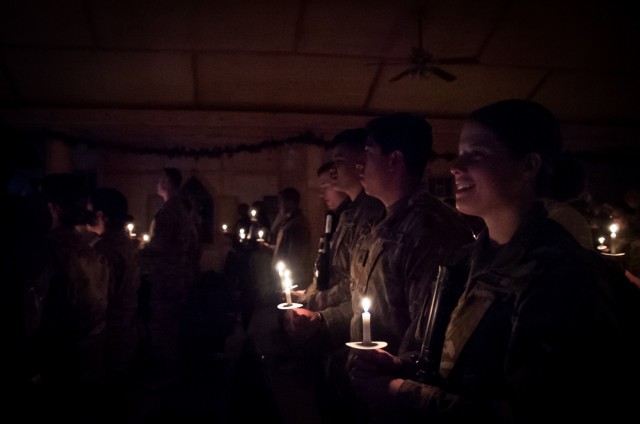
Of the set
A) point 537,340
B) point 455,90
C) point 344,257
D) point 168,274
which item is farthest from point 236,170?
point 537,340

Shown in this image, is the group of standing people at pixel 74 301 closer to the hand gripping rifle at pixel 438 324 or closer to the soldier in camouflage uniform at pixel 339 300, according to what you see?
the soldier in camouflage uniform at pixel 339 300

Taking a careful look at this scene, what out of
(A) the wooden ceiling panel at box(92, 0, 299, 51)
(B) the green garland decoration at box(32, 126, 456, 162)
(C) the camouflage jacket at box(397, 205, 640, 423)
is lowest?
(C) the camouflage jacket at box(397, 205, 640, 423)

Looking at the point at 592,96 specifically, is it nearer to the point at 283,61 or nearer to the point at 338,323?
the point at 283,61

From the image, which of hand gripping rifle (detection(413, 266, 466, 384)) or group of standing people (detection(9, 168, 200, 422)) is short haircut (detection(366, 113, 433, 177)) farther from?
group of standing people (detection(9, 168, 200, 422))

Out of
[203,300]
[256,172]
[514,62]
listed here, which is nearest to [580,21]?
[514,62]

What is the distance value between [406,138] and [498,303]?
154 cm

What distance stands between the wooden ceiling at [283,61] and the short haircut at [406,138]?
6306mm

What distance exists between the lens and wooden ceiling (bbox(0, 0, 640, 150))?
913cm

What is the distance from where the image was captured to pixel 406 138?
2900 mm

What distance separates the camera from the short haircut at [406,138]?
290 centimetres

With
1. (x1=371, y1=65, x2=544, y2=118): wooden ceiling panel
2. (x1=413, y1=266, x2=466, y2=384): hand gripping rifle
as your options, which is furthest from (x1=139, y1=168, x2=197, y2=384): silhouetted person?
(x1=371, y1=65, x2=544, y2=118): wooden ceiling panel

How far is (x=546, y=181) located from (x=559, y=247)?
1.26 ft

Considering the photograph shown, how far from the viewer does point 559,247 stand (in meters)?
1.47

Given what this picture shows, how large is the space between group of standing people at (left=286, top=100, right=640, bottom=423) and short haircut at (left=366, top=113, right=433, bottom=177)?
233 mm
